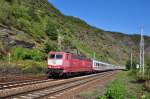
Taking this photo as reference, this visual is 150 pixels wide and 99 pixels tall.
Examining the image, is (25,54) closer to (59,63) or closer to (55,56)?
(55,56)

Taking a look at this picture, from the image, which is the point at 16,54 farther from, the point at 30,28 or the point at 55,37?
the point at 55,37

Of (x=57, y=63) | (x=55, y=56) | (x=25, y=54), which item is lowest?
(x=57, y=63)

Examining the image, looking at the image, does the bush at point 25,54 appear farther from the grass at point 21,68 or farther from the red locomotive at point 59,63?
Result: the red locomotive at point 59,63

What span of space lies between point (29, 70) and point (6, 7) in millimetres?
26899

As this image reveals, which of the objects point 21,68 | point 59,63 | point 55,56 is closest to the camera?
point 59,63

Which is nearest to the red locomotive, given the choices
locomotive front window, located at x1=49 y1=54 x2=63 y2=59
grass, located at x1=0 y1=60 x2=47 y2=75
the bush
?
locomotive front window, located at x1=49 y1=54 x2=63 y2=59

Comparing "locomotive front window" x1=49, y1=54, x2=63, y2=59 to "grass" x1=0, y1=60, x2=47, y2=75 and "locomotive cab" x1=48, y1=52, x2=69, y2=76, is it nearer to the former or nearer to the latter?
"locomotive cab" x1=48, y1=52, x2=69, y2=76

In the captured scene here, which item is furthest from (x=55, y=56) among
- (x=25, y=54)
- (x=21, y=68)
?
(x=25, y=54)

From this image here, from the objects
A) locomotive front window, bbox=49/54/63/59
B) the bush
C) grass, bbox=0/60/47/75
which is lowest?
grass, bbox=0/60/47/75

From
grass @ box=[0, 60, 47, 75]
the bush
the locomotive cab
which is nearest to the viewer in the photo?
the locomotive cab

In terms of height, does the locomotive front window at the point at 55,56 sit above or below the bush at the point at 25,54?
below

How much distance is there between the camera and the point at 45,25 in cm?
9031

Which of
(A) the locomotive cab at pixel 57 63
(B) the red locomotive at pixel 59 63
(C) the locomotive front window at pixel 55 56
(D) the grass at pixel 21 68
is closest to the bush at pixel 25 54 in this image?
(D) the grass at pixel 21 68

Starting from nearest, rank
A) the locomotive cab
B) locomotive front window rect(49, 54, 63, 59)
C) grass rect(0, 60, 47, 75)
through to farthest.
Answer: the locomotive cab → locomotive front window rect(49, 54, 63, 59) → grass rect(0, 60, 47, 75)
